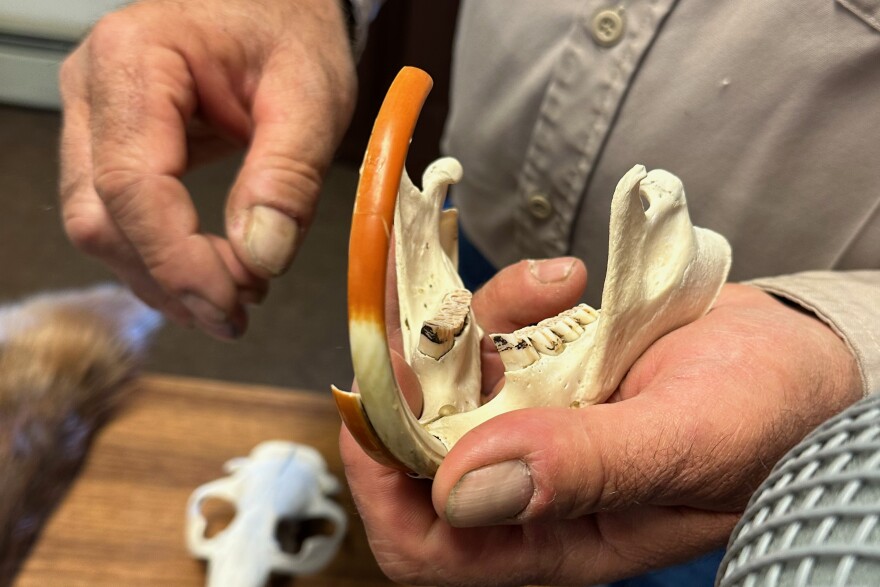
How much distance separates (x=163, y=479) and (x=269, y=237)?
0.35m

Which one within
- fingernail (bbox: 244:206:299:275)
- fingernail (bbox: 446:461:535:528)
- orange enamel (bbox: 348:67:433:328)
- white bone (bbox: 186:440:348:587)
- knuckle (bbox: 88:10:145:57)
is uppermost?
orange enamel (bbox: 348:67:433:328)

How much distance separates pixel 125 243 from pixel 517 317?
0.26 meters

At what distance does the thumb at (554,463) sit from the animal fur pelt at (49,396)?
18.5 inches

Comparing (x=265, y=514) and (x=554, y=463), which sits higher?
(x=554, y=463)

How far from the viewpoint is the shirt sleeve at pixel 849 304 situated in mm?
322

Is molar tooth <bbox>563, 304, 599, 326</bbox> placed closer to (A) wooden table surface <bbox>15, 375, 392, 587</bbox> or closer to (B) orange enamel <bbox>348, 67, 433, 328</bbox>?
(B) orange enamel <bbox>348, 67, 433, 328</bbox>

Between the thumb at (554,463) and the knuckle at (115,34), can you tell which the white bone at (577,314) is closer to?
the thumb at (554,463)

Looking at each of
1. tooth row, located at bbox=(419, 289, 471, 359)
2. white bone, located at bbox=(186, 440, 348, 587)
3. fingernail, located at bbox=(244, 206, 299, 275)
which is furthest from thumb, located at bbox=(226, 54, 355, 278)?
white bone, located at bbox=(186, 440, 348, 587)

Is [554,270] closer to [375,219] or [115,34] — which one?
[375,219]

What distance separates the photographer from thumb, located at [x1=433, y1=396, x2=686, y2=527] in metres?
0.26

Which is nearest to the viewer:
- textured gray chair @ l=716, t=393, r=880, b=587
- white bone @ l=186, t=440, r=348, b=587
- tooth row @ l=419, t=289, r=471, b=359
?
textured gray chair @ l=716, t=393, r=880, b=587

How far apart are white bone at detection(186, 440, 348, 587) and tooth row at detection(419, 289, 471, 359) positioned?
34 cm

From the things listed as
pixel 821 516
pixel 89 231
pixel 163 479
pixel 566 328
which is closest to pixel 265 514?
pixel 163 479

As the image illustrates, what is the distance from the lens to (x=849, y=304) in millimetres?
339
